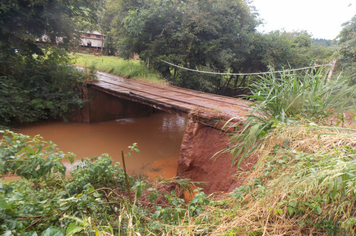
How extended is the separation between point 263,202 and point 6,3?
23.4 feet

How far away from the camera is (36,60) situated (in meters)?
7.22

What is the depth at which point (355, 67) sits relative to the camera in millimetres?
6172

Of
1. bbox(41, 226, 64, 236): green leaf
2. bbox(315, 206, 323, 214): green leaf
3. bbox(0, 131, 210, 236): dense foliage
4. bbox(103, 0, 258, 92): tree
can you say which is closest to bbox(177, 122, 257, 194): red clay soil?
bbox(0, 131, 210, 236): dense foliage

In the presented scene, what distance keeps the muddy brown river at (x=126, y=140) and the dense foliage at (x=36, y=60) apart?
2.36 feet

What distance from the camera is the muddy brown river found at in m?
5.47

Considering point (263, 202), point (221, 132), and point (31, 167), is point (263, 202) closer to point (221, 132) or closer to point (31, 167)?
point (31, 167)

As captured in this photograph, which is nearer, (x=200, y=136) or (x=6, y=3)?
(x=200, y=136)

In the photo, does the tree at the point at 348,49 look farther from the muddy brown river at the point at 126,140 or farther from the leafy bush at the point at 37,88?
the leafy bush at the point at 37,88

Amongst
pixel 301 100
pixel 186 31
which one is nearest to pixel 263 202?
pixel 301 100

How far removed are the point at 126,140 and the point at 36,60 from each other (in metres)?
4.02

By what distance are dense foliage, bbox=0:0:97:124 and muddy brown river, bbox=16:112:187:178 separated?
72cm

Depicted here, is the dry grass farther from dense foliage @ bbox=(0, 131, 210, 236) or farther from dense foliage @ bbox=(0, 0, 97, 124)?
dense foliage @ bbox=(0, 0, 97, 124)

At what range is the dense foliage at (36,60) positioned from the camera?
591cm

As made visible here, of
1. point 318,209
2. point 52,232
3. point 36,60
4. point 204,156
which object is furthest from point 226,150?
point 36,60
